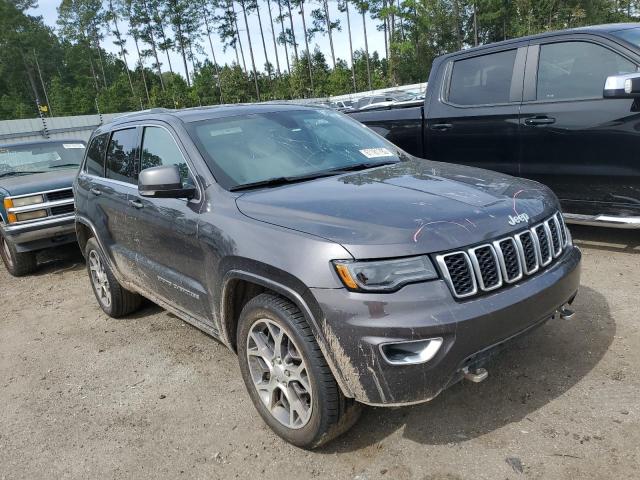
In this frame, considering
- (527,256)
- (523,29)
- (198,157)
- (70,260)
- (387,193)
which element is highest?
(523,29)

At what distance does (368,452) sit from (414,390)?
0.60 meters

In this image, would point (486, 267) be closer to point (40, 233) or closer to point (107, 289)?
point (107, 289)

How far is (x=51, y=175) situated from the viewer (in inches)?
291

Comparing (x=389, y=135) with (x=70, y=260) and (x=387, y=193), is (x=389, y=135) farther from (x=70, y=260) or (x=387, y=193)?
(x=70, y=260)

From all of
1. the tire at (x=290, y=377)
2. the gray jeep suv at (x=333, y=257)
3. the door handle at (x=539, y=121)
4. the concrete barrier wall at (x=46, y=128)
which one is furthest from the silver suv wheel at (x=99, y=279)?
the concrete barrier wall at (x=46, y=128)

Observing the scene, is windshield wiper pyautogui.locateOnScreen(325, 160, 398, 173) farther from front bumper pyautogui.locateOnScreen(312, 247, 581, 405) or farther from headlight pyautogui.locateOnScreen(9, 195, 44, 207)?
headlight pyautogui.locateOnScreen(9, 195, 44, 207)

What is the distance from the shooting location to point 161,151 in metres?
3.69

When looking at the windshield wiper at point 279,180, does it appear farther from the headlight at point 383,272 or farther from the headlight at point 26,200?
the headlight at point 26,200

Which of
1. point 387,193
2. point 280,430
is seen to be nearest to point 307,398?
point 280,430

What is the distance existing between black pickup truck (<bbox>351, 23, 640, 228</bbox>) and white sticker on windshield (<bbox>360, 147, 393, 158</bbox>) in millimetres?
1942

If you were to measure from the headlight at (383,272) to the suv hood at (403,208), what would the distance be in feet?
0.13

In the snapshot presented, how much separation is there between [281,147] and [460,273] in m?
Result: 1.60

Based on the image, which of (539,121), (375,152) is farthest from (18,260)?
(539,121)

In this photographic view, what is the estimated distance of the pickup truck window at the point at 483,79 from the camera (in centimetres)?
539
